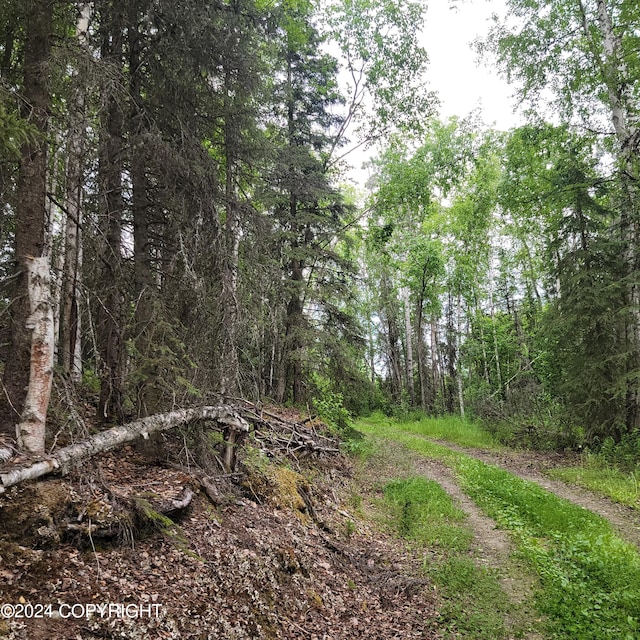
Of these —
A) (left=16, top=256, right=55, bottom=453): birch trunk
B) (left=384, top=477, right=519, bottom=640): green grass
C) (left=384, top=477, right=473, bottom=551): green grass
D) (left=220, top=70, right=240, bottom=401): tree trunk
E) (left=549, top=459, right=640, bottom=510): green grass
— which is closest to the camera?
(left=16, top=256, right=55, bottom=453): birch trunk

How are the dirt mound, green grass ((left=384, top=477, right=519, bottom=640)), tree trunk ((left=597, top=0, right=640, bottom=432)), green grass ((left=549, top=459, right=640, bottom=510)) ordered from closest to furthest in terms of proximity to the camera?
the dirt mound → green grass ((left=384, top=477, right=519, bottom=640)) → green grass ((left=549, top=459, right=640, bottom=510)) → tree trunk ((left=597, top=0, right=640, bottom=432))

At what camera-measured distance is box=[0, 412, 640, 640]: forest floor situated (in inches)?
111

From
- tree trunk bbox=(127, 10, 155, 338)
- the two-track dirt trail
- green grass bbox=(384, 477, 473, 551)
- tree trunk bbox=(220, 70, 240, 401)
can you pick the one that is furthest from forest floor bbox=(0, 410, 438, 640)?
the two-track dirt trail

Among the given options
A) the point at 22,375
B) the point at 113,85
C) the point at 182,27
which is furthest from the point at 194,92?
the point at 22,375

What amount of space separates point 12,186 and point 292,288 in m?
8.09

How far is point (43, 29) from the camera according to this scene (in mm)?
3836

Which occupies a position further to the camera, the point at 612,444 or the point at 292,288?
the point at 292,288

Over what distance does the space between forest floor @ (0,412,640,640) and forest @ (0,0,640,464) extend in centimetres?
75

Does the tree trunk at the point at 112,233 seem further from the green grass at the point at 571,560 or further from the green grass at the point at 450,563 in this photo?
the green grass at the point at 571,560

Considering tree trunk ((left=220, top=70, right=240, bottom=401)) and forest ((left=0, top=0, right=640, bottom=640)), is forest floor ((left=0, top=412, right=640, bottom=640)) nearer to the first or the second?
forest ((left=0, top=0, right=640, bottom=640))

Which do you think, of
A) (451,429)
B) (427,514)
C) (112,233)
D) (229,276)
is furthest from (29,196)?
(451,429)

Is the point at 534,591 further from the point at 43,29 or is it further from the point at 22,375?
the point at 43,29

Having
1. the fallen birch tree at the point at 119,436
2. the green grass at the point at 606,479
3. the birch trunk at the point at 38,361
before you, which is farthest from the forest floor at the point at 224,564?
the green grass at the point at 606,479

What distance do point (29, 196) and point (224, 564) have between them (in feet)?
12.5
